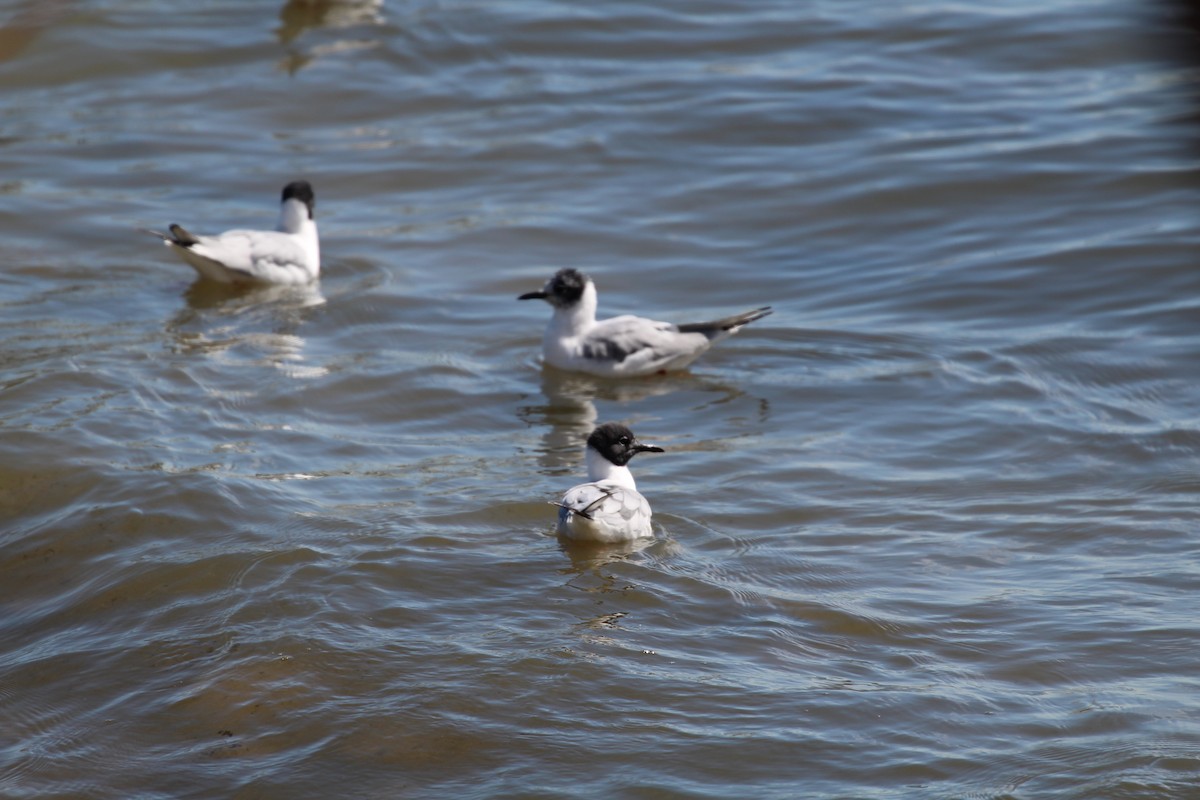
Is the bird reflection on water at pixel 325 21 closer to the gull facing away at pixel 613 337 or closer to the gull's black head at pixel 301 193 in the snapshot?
the gull's black head at pixel 301 193

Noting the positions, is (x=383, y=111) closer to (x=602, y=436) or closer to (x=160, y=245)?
(x=160, y=245)

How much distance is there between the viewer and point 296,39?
17.3m

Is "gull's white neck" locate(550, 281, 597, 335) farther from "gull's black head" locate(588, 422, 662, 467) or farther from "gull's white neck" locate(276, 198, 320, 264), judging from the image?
"gull's black head" locate(588, 422, 662, 467)

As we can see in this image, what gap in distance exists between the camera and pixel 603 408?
31.9 feet

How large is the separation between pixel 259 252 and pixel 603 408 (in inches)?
127

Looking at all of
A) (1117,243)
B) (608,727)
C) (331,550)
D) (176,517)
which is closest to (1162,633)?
(608,727)

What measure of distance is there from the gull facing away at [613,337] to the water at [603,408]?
19cm

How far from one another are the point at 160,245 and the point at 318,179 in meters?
2.22

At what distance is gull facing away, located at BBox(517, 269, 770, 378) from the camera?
9969 mm

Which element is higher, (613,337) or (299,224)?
(299,224)

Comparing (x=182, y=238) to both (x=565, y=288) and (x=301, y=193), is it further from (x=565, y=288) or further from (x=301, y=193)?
(x=565, y=288)

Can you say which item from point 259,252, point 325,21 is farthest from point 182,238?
point 325,21

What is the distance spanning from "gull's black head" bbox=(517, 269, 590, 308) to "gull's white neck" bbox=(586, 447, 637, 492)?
286cm

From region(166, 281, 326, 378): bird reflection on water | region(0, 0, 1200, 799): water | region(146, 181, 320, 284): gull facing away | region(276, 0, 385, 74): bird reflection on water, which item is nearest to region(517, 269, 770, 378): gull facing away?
region(0, 0, 1200, 799): water
